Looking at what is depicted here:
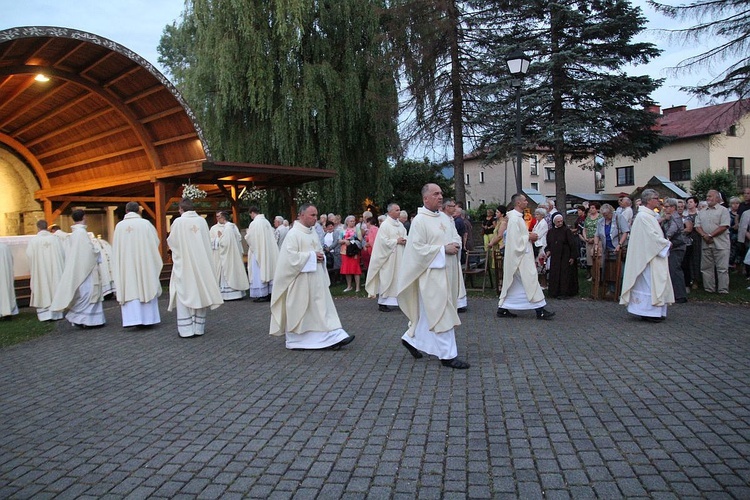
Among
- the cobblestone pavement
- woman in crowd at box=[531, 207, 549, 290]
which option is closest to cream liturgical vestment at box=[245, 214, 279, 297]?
the cobblestone pavement

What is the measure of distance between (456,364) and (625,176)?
143ft

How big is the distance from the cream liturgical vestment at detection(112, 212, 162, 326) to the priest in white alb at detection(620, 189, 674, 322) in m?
7.75

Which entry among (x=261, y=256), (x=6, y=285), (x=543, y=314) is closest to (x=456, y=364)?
(x=543, y=314)

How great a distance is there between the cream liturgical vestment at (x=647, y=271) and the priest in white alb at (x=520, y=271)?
1307 mm

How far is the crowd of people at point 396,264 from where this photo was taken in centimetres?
687

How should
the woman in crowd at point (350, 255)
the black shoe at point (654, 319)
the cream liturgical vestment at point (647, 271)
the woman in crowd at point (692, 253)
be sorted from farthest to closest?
the woman in crowd at point (350, 255) < the woman in crowd at point (692, 253) < the black shoe at point (654, 319) < the cream liturgical vestment at point (647, 271)

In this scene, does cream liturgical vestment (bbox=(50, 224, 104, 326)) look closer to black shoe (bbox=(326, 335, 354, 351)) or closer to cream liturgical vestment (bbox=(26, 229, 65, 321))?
cream liturgical vestment (bbox=(26, 229, 65, 321))

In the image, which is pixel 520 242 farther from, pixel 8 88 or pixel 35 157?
pixel 35 157

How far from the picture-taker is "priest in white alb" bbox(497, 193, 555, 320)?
936 cm

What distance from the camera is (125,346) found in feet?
28.1

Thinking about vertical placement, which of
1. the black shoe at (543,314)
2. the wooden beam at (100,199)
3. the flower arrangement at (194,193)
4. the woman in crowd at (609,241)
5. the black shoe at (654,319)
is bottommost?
the black shoe at (654,319)

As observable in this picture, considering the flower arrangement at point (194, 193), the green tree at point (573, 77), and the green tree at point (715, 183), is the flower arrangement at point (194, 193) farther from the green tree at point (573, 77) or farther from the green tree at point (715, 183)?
the green tree at point (715, 183)

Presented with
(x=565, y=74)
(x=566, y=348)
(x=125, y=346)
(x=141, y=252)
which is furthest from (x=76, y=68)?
(x=565, y=74)

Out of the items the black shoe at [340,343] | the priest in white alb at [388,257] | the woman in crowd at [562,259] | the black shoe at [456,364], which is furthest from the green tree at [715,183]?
the black shoe at [456,364]
